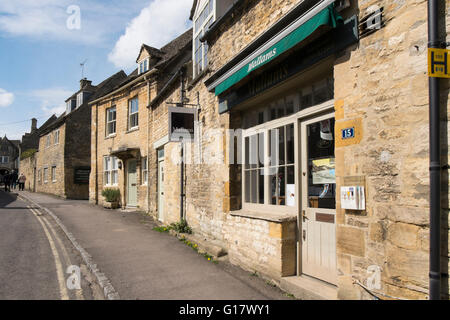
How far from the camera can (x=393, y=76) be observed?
3.32 meters

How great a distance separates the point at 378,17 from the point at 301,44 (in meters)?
1.12

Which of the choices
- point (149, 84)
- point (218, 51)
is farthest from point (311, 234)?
point (149, 84)

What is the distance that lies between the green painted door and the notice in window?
1310 cm

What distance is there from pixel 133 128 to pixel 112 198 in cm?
378

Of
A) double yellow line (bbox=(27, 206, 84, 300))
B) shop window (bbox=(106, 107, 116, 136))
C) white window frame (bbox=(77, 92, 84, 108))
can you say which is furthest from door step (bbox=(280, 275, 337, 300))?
white window frame (bbox=(77, 92, 84, 108))

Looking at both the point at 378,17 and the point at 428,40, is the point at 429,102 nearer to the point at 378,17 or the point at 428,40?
the point at 428,40

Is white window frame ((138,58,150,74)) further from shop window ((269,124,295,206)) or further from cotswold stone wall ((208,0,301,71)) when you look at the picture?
shop window ((269,124,295,206))

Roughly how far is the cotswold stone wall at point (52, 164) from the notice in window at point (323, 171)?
2267 cm

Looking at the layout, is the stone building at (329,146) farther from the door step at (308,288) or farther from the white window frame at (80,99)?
the white window frame at (80,99)

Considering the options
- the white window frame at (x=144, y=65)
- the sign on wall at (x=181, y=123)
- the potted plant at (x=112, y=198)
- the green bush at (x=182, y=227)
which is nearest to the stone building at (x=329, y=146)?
the sign on wall at (x=181, y=123)

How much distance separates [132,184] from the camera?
54.5ft

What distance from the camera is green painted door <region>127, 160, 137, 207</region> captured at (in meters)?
16.5

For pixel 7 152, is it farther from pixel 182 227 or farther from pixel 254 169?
pixel 254 169

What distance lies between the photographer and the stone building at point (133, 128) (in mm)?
14598
